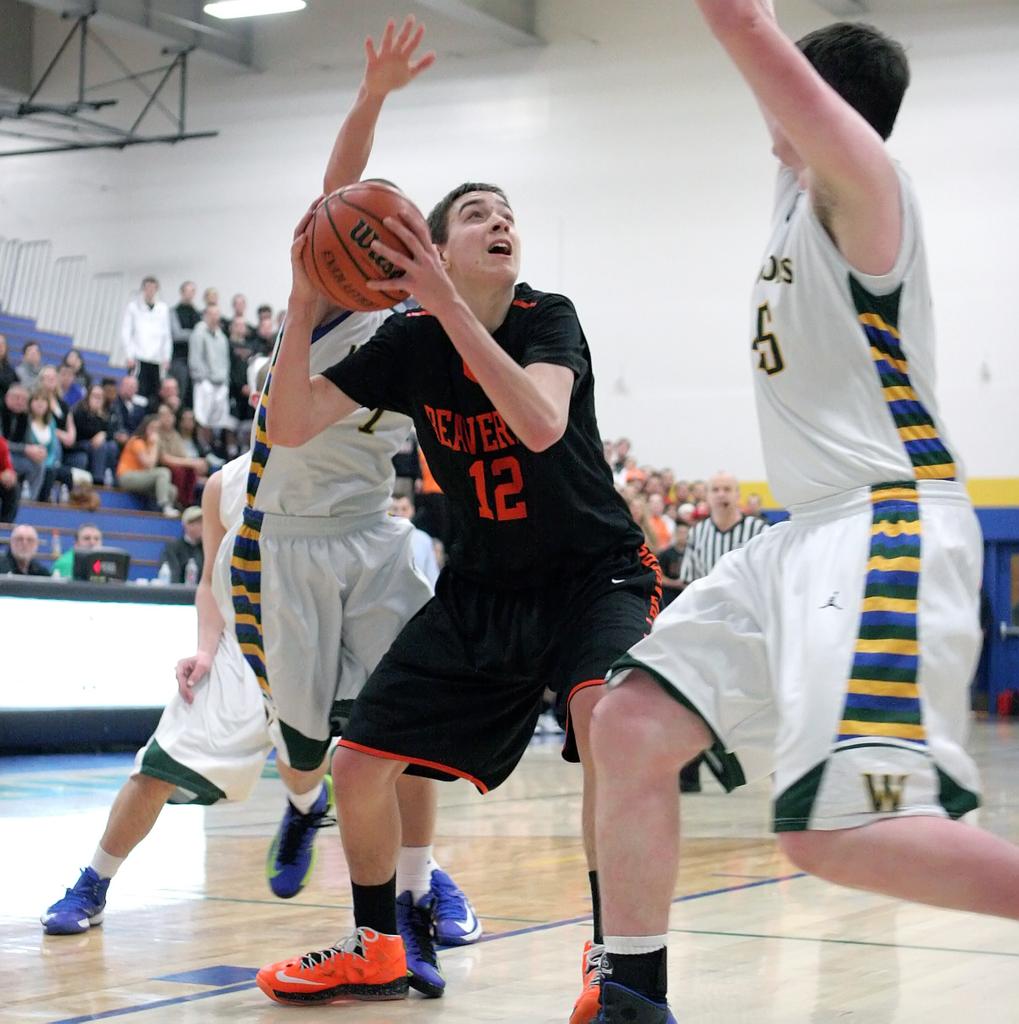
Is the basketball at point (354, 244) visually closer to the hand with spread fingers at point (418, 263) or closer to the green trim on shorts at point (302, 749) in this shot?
the hand with spread fingers at point (418, 263)

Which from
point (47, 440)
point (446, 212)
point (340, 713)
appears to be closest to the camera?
point (446, 212)

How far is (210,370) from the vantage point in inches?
754

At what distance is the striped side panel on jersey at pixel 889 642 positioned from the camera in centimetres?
242

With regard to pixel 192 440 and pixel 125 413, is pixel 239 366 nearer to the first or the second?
pixel 125 413

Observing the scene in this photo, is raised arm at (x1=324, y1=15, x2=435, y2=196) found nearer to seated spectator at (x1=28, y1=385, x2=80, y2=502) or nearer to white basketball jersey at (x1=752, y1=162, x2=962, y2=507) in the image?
white basketball jersey at (x1=752, y1=162, x2=962, y2=507)

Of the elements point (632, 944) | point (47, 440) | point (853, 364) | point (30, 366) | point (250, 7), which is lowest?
point (632, 944)

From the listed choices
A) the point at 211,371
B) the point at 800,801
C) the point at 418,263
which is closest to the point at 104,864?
the point at 418,263

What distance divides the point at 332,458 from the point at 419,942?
1.31 m

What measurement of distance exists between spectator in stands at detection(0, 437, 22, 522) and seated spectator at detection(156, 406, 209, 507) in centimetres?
343

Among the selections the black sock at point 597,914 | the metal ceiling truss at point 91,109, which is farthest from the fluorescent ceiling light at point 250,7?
the black sock at point 597,914

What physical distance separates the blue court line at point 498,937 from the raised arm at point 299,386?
1.33 m

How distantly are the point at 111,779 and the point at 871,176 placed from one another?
304 inches

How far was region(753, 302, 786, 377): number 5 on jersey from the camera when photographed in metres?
2.76

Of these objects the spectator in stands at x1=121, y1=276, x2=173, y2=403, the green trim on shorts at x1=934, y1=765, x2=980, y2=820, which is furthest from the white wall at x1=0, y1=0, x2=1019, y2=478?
the green trim on shorts at x1=934, y1=765, x2=980, y2=820
